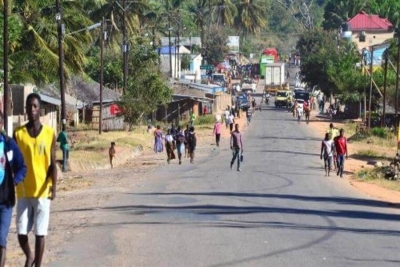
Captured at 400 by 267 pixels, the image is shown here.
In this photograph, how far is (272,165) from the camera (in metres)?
36.3

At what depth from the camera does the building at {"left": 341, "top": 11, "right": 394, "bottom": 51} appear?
13350 cm

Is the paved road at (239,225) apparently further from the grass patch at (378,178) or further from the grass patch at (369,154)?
the grass patch at (369,154)

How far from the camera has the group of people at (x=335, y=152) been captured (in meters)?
31.6

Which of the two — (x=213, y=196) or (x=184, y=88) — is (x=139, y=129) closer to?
(x=184, y=88)

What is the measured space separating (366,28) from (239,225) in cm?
12077

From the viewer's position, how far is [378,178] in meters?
32.1

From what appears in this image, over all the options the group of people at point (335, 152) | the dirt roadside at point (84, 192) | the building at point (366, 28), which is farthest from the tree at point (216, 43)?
the group of people at point (335, 152)

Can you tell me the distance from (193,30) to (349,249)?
434 ft

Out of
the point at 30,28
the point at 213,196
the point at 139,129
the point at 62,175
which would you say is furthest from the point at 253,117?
the point at 213,196

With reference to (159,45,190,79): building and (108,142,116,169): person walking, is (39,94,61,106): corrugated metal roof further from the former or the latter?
(159,45,190,79): building

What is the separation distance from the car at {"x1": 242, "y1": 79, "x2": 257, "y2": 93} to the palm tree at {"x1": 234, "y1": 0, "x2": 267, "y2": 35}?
8.69 metres

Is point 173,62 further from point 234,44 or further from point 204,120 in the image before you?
point 234,44

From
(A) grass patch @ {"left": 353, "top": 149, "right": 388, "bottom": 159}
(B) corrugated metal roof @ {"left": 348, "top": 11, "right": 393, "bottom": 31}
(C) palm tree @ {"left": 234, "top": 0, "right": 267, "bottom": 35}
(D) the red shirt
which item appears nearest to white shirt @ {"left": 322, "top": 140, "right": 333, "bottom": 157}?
(D) the red shirt

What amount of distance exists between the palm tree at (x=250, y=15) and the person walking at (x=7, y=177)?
137m
